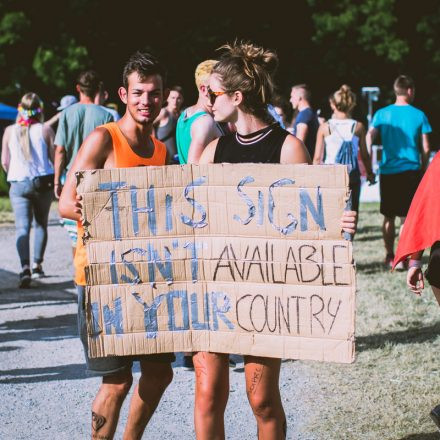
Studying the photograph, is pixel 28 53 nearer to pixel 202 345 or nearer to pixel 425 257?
pixel 425 257

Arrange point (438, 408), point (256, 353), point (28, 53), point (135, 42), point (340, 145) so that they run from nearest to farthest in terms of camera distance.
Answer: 1. point (256, 353)
2. point (438, 408)
3. point (340, 145)
4. point (28, 53)
5. point (135, 42)

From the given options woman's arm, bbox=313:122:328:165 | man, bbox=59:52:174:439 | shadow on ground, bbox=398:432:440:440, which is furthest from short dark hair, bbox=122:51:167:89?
woman's arm, bbox=313:122:328:165

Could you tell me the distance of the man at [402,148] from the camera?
32.0ft

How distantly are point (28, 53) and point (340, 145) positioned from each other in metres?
21.6

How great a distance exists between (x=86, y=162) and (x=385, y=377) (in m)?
2.72

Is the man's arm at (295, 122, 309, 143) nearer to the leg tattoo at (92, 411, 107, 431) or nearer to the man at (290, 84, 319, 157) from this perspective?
the man at (290, 84, 319, 157)

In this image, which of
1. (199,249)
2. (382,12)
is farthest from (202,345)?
(382,12)

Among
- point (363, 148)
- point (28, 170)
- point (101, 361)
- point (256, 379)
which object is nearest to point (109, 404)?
point (101, 361)

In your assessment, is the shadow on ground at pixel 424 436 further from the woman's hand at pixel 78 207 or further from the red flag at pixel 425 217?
the woman's hand at pixel 78 207

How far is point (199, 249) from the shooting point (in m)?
3.54

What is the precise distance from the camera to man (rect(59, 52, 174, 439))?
3840 mm

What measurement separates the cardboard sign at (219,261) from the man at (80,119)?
14.0 ft

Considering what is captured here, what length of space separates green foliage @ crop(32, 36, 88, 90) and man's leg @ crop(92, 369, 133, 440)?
82.8ft

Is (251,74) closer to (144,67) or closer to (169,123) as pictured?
(144,67)
